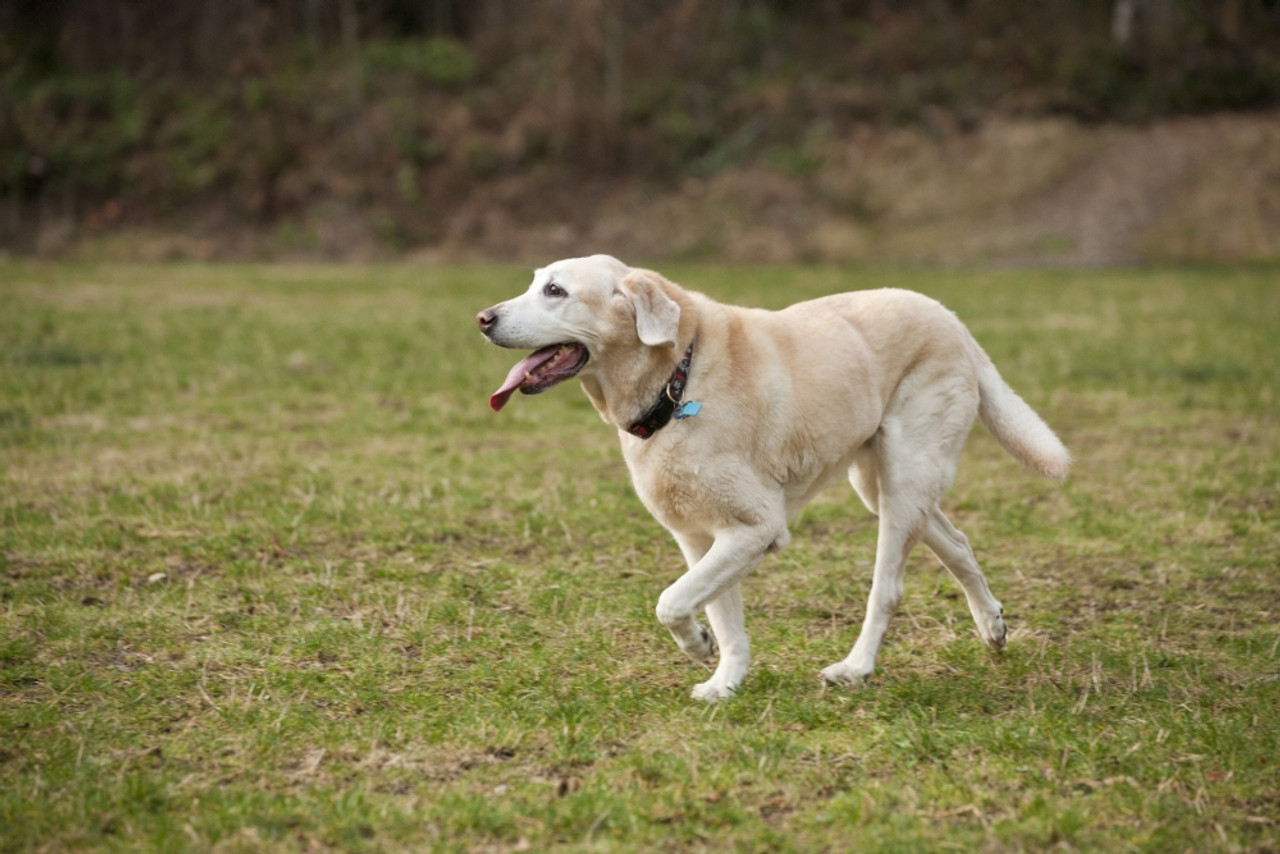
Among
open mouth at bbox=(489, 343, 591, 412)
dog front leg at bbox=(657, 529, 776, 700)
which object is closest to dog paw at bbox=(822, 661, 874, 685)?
dog front leg at bbox=(657, 529, 776, 700)

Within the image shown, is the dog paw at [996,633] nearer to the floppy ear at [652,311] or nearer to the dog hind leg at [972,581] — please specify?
the dog hind leg at [972,581]

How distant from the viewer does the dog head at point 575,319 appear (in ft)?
14.9

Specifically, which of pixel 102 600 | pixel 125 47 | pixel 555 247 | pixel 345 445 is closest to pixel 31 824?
pixel 102 600

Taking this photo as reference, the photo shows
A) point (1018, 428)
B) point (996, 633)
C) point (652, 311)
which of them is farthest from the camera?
point (1018, 428)

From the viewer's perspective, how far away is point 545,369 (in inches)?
183

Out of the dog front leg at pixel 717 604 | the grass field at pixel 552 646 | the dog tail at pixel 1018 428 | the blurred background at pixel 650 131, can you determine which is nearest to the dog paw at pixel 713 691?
the dog front leg at pixel 717 604

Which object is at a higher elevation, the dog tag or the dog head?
the dog head

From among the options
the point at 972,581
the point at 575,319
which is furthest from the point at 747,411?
the point at 972,581

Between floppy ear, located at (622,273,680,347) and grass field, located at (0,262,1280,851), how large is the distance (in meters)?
1.30

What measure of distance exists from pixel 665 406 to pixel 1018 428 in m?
1.63

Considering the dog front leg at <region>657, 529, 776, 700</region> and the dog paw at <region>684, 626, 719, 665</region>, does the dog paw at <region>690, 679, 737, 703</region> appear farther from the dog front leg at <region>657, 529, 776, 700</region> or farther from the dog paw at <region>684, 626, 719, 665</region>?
the dog paw at <region>684, 626, 719, 665</region>

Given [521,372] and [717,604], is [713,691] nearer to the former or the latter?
[717,604]

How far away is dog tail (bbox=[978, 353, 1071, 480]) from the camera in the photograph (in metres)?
5.14

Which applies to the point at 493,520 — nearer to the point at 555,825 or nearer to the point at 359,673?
the point at 359,673
